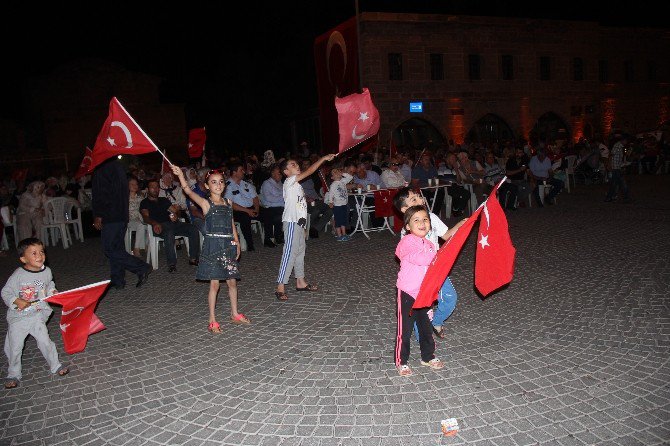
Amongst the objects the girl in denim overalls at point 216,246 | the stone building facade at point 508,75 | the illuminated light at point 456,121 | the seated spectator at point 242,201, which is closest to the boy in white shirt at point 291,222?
the girl in denim overalls at point 216,246

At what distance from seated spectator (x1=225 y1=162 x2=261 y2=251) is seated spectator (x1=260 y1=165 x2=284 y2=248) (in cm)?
21

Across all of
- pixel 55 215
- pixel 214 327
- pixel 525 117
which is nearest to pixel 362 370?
pixel 214 327

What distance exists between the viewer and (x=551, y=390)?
12.7 feet

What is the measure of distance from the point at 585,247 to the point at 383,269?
11.3ft

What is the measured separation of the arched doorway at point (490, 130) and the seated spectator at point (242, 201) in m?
22.5

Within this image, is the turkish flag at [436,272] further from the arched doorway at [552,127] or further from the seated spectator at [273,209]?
the arched doorway at [552,127]

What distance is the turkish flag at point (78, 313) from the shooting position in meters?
4.61

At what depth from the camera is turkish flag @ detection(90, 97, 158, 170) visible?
5.91 metres

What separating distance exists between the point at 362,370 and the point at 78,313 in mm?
2737

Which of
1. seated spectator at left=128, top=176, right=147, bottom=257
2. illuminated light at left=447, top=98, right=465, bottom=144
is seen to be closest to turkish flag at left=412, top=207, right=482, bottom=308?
seated spectator at left=128, top=176, right=147, bottom=257

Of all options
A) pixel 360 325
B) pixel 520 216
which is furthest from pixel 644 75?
pixel 360 325

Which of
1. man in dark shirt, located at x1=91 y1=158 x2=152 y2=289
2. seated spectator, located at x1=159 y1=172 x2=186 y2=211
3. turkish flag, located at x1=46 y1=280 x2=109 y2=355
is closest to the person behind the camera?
turkish flag, located at x1=46 y1=280 x2=109 y2=355

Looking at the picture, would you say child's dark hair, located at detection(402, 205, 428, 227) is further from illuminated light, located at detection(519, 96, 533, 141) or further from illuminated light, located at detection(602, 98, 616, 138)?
illuminated light, located at detection(602, 98, 616, 138)

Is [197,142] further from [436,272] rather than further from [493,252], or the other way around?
[436,272]
